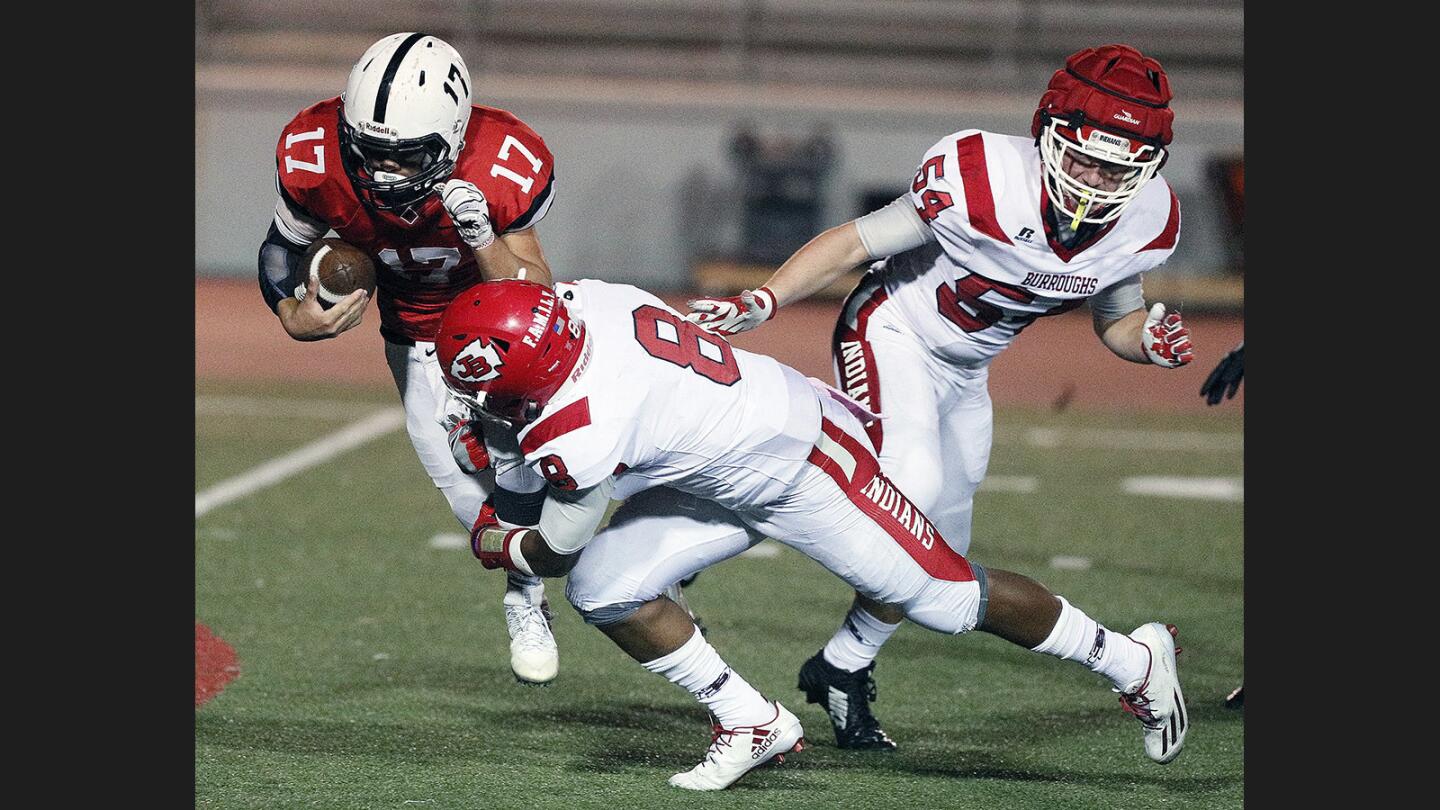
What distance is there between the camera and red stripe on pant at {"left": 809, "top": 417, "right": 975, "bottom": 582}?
3910 mm

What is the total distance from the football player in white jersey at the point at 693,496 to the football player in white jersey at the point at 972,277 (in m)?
0.27

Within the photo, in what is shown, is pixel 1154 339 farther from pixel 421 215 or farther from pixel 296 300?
pixel 296 300

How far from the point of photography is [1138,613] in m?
6.08

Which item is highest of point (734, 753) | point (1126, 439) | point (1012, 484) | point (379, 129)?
point (379, 129)

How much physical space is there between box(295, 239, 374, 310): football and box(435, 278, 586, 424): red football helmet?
1.96 feet

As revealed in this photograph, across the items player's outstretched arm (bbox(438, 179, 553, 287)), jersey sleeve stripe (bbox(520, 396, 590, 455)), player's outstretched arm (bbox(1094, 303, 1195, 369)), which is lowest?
player's outstretched arm (bbox(1094, 303, 1195, 369))

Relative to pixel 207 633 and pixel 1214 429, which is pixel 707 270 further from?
pixel 207 633

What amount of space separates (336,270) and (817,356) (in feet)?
31.7

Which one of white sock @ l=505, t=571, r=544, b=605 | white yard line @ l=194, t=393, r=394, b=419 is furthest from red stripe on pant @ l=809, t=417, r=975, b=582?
white yard line @ l=194, t=393, r=394, b=419

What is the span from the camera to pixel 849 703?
177 inches

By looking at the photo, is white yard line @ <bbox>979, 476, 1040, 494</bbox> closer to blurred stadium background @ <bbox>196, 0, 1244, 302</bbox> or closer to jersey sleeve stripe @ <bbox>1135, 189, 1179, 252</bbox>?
jersey sleeve stripe @ <bbox>1135, 189, 1179, 252</bbox>

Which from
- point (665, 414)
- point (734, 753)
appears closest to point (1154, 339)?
point (665, 414)

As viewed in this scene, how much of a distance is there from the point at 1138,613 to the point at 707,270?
10236 millimetres

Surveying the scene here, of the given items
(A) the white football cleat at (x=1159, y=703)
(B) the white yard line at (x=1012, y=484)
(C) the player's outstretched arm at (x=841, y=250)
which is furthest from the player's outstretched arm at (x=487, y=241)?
(B) the white yard line at (x=1012, y=484)
